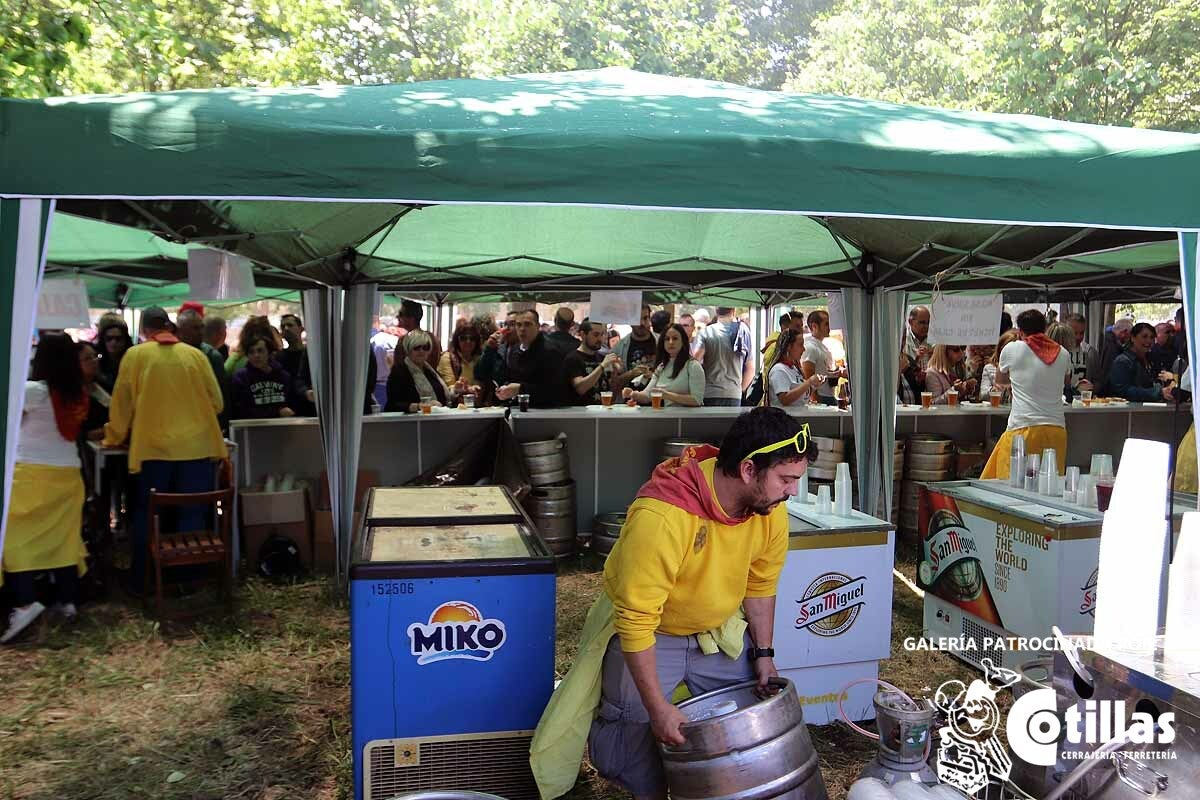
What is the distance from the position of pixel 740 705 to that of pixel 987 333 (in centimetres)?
411

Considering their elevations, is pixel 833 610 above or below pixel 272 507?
below

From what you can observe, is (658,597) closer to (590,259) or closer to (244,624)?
(244,624)

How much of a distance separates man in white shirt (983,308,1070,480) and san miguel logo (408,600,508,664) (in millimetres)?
4201

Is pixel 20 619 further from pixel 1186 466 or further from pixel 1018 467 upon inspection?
pixel 1186 466

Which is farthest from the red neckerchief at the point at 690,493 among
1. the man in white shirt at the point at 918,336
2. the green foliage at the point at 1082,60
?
the green foliage at the point at 1082,60

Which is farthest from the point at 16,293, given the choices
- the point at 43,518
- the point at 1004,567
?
the point at 1004,567

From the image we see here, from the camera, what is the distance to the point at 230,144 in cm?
284

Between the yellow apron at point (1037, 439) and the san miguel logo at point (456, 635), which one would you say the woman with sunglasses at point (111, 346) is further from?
the yellow apron at point (1037, 439)

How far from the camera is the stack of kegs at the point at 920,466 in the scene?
7.82 m

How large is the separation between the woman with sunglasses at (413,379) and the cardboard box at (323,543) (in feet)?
3.76

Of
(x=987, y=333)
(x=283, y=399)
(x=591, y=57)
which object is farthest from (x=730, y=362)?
(x=591, y=57)

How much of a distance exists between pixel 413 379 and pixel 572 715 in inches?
204

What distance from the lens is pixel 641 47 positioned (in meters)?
30.3

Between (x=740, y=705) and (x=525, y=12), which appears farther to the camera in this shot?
(x=525, y=12)
